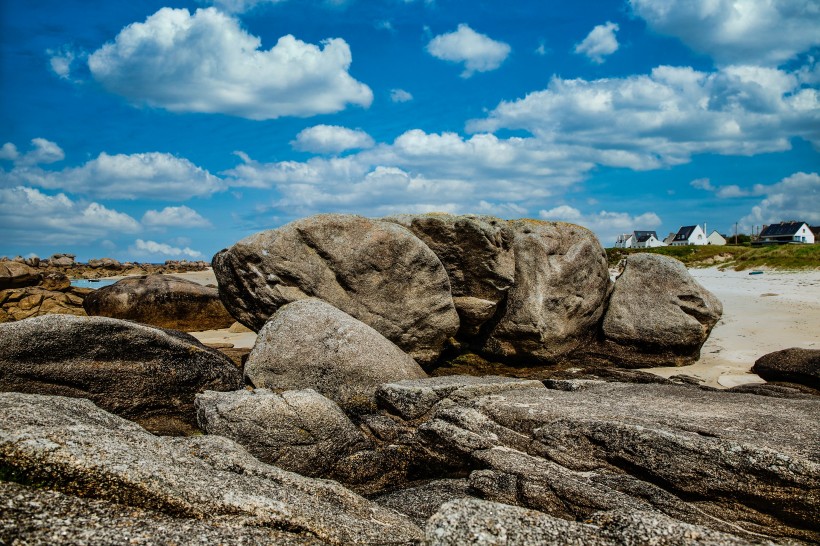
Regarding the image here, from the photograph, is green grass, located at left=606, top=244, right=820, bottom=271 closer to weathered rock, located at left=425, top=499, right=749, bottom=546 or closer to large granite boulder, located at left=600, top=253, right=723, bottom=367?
large granite boulder, located at left=600, top=253, right=723, bottom=367

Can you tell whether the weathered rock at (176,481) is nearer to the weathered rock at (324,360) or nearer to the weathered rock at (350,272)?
the weathered rock at (324,360)

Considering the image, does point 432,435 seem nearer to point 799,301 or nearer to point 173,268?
point 799,301

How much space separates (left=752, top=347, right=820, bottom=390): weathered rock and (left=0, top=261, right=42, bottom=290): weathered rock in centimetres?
2879

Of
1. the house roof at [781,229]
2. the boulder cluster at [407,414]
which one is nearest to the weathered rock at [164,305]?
the boulder cluster at [407,414]

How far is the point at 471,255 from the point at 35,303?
20078mm

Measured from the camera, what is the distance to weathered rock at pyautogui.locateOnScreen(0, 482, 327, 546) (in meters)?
4.70

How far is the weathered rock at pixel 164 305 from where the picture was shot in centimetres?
2197

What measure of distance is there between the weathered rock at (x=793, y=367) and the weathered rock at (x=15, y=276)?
28.8m

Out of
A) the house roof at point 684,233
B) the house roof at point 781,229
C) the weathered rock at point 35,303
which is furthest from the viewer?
the house roof at point 684,233

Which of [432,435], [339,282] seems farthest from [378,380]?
[339,282]

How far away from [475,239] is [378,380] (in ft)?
16.8

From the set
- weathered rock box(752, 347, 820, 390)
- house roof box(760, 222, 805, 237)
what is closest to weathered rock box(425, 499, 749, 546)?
weathered rock box(752, 347, 820, 390)

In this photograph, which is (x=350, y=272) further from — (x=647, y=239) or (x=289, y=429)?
(x=647, y=239)

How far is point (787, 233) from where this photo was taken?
10244cm
